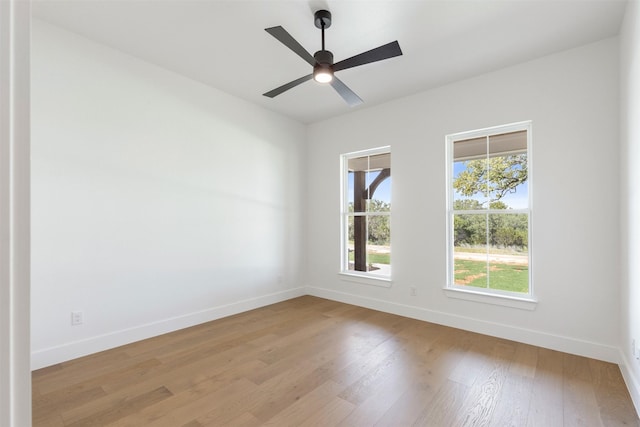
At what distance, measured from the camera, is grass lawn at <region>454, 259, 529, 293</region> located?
3338 millimetres

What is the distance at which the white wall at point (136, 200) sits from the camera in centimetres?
270

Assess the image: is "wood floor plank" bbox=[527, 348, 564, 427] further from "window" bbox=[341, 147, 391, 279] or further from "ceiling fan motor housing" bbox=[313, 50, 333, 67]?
"ceiling fan motor housing" bbox=[313, 50, 333, 67]

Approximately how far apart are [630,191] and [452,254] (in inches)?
68.0

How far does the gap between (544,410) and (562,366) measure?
82 centimetres

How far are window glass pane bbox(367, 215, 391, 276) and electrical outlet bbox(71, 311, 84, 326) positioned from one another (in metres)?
3.40

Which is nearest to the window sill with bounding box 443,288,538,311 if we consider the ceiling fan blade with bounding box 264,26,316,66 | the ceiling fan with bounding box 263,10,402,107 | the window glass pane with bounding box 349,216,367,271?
the window glass pane with bounding box 349,216,367,271

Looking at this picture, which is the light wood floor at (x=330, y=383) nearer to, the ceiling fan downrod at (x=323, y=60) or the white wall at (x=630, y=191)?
the white wall at (x=630, y=191)

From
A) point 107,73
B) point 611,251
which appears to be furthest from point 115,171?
point 611,251

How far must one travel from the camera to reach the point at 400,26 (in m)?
2.69

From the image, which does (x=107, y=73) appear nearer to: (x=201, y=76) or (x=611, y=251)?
(x=201, y=76)

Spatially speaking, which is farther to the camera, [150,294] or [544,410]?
[150,294]

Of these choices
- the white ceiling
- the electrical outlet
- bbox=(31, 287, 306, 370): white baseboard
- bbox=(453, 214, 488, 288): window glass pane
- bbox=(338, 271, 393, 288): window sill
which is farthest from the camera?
bbox=(338, 271, 393, 288): window sill

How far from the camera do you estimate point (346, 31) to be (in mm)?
2750
